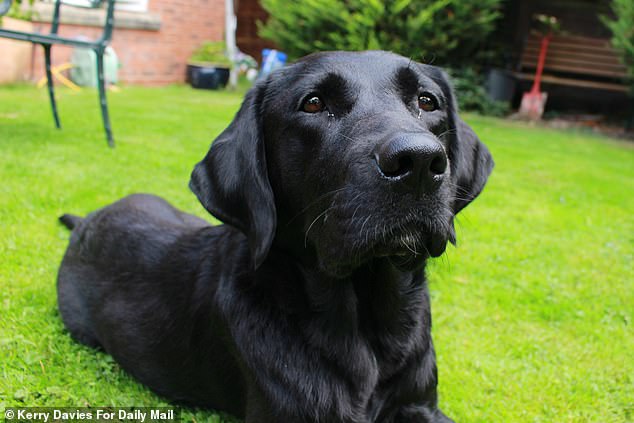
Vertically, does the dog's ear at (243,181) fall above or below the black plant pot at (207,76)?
above

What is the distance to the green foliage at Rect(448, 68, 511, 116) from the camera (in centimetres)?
1364

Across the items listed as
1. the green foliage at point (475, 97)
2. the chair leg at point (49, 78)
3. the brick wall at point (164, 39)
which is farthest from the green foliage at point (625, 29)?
the chair leg at point (49, 78)

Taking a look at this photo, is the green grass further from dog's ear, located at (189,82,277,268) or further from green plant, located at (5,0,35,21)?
green plant, located at (5,0,35,21)

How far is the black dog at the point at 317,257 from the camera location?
190 cm

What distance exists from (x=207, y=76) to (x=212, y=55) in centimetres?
83

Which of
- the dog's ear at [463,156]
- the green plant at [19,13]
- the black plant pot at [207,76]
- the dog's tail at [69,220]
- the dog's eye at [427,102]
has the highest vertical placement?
the dog's eye at [427,102]

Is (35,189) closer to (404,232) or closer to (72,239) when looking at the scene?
(72,239)

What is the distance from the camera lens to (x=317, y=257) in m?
2.15

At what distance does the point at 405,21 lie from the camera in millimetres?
12281

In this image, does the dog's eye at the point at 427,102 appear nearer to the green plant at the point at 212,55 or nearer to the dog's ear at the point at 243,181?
the dog's ear at the point at 243,181

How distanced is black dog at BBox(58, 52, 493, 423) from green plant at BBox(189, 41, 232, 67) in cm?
1286

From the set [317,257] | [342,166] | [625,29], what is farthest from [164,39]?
[342,166]

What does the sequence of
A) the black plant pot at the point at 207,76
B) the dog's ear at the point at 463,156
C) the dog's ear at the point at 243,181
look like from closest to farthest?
the dog's ear at the point at 243,181, the dog's ear at the point at 463,156, the black plant pot at the point at 207,76

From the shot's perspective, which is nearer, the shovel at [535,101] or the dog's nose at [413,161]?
the dog's nose at [413,161]
